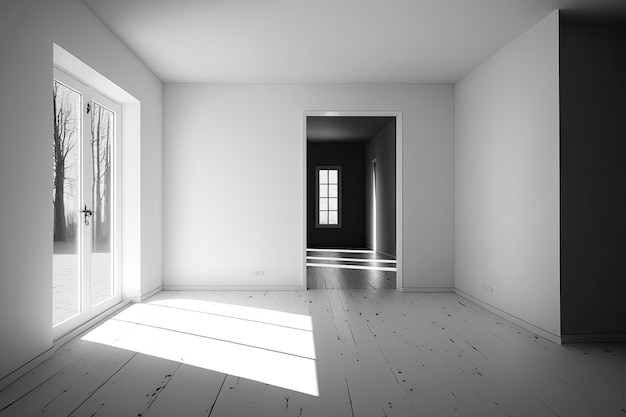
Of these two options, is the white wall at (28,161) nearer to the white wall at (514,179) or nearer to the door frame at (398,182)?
the door frame at (398,182)

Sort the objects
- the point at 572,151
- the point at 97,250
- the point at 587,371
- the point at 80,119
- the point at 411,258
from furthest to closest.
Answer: the point at 411,258 < the point at 97,250 < the point at 80,119 < the point at 572,151 < the point at 587,371

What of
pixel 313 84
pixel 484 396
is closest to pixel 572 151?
pixel 484 396

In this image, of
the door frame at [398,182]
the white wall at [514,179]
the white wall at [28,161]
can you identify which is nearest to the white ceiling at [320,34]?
the white wall at [514,179]

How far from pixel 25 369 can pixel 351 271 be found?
5524mm

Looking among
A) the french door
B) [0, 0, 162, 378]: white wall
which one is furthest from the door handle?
[0, 0, 162, 378]: white wall

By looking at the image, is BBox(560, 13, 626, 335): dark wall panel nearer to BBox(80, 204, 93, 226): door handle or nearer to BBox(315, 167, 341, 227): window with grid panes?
BBox(80, 204, 93, 226): door handle

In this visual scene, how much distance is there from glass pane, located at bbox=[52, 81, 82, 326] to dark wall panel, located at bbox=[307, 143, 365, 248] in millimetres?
9113

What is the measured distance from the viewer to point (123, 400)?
8.21 feet

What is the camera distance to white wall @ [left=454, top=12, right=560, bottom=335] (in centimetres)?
387

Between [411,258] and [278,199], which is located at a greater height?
[278,199]

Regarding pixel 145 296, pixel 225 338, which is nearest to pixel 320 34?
pixel 225 338

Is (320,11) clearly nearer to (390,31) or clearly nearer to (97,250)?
(390,31)

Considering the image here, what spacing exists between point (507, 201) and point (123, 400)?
3770mm

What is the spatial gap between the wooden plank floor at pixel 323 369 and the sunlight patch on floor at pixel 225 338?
0.01 m
